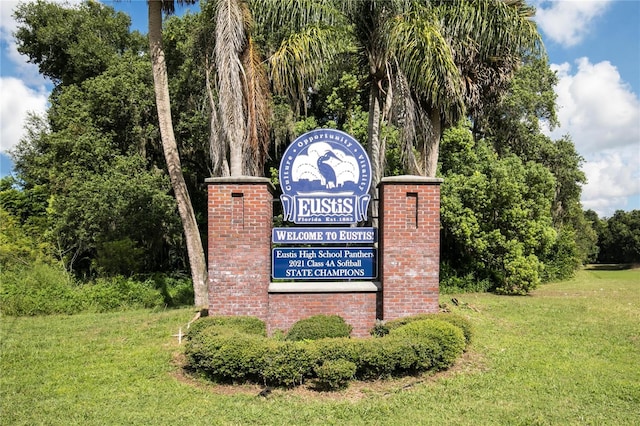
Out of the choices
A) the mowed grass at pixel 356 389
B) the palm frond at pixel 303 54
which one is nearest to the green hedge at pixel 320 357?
the mowed grass at pixel 356 389

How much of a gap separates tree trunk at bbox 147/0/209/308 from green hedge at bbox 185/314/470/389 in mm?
6774

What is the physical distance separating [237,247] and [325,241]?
156cm

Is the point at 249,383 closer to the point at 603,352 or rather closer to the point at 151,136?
the point at 603,352

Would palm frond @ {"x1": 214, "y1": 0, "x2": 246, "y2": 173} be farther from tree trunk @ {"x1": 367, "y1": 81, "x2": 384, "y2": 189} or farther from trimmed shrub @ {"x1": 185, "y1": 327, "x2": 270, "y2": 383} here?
trimmed shrub @ {"x1": 185, "y1": 327, "x2": 270, "y2": 383}

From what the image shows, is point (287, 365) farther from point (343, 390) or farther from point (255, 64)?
point (255, 64)

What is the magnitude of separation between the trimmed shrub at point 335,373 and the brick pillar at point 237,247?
204 cm

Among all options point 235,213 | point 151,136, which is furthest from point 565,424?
point 151,136

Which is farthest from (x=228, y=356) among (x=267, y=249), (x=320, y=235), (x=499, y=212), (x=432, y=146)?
(x=499, y=212)

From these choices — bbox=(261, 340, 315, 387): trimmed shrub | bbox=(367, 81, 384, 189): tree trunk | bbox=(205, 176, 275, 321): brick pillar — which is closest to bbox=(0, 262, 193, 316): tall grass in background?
bbox=(205, 176, 275, 321): brick pillar

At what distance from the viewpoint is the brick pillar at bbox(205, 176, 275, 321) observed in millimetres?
7145

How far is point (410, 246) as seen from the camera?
23.8 ft

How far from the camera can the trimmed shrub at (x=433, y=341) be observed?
575 centimetres

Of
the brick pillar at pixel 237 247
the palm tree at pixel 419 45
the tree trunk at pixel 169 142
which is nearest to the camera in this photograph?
the brick pillar at pixel 237 247

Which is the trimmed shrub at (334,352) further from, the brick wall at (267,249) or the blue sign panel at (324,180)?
the blue sign panel at (324,180)
